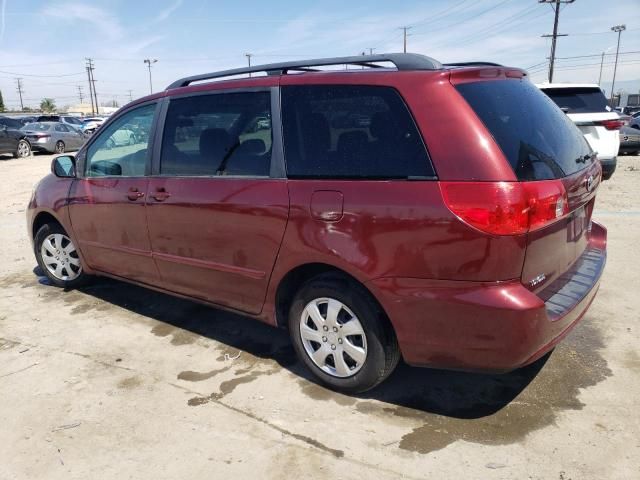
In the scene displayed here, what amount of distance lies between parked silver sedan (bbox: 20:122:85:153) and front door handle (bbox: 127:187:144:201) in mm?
21478

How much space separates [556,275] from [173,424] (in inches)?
85.9

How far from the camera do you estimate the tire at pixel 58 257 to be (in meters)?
4.93

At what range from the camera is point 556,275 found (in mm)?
2740

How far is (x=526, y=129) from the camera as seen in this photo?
2.69m

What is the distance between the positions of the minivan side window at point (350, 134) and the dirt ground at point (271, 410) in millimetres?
1318

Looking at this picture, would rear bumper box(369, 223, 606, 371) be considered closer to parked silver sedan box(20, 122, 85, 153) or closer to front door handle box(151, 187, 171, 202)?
front door handle box(151, 187, 171, 202)

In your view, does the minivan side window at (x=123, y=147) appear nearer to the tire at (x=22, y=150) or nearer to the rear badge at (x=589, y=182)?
the rear badge at (x=589, y=182)

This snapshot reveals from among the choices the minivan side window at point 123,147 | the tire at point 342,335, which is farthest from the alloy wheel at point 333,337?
the minivan side window at point 123,147

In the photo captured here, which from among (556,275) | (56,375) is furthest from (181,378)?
(556,275)

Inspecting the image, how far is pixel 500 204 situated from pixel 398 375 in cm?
144

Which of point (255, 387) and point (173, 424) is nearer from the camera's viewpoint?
point (173, 424)

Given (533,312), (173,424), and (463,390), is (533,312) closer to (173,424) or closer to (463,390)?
(463,390)

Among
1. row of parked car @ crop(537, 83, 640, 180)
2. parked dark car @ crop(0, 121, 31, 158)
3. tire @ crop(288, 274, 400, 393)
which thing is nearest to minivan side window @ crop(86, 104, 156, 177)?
tire @ crop(288, 274, 400, 393)

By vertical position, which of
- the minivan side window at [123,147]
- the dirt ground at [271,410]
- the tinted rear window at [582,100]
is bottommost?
the dirt ground at [271,410]
